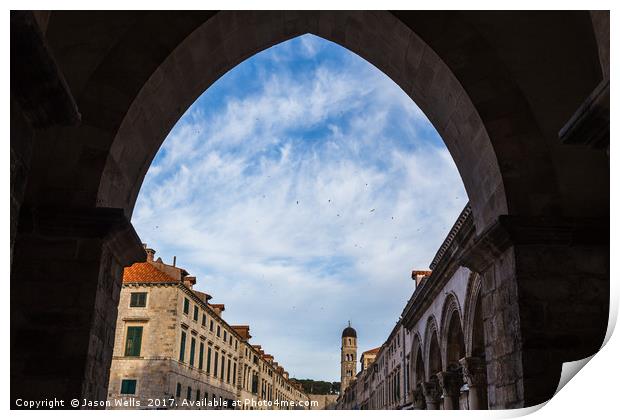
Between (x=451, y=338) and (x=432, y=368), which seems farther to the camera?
(x=432, y=368)

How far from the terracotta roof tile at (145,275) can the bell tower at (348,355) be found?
7190cm

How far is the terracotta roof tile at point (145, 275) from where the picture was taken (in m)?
29.5

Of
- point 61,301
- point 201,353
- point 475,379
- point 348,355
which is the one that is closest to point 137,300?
point 201,353

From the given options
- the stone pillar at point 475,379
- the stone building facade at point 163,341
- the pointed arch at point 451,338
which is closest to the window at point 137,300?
the stone building facade at point 163,341

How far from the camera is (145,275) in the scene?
29.8 metres

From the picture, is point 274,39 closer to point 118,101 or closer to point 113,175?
point 118,101

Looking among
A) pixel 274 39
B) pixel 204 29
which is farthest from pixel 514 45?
pixel 204 29

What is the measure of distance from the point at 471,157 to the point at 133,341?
25315 millimetres

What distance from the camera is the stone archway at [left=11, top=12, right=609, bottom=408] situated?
554 centimetres

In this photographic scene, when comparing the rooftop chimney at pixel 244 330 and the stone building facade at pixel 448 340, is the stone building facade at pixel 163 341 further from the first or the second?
the rooftop chimney at pixel 244 330

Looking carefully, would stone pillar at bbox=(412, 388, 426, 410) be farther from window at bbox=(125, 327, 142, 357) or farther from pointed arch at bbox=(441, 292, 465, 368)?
window at bbox=(125, 327, 142, 357)

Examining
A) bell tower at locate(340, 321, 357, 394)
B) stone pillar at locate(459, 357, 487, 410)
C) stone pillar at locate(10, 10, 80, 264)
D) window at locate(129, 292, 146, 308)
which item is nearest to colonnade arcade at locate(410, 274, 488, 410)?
stone pillar at locate(459, 357, 487, 410)

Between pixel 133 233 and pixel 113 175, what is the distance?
665 mm

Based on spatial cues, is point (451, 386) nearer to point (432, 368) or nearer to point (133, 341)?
point (432, 368)
